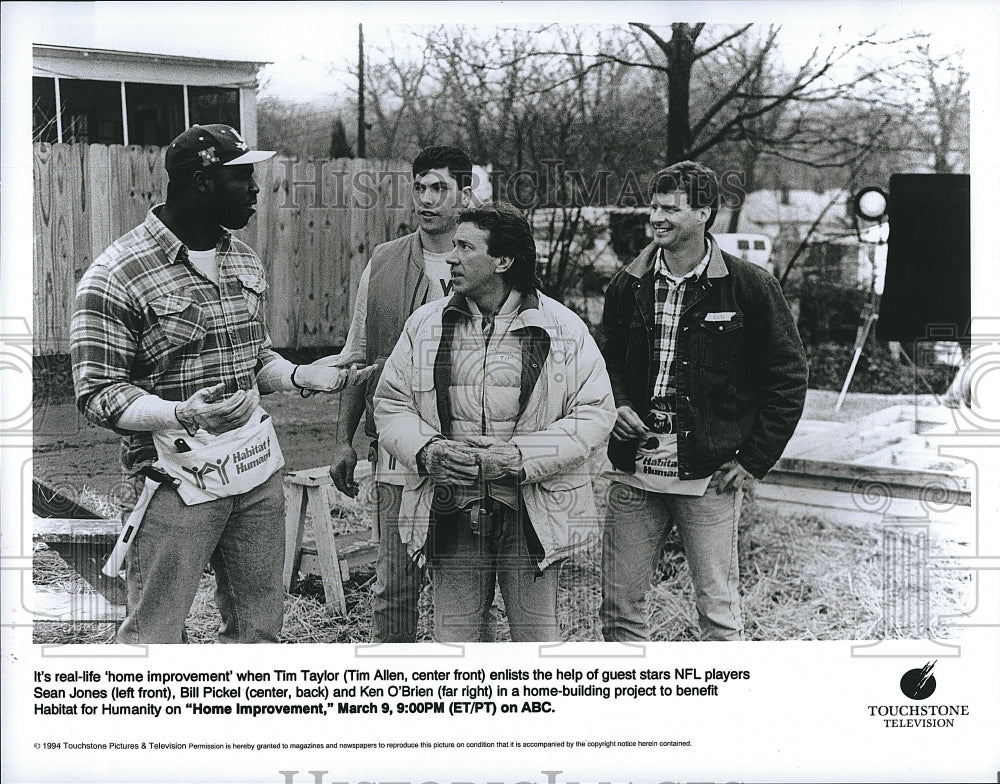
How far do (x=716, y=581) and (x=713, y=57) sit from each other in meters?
2.08

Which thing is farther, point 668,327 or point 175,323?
point 668,327

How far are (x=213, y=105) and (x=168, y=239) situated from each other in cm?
58

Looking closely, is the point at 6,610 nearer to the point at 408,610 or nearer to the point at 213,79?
the point at 408,610

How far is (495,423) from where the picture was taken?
3.94 meters

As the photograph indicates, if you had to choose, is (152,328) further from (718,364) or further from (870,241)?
(870,241)

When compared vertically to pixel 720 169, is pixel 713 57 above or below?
above

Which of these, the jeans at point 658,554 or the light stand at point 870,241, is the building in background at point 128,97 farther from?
the light stand at point 870,241

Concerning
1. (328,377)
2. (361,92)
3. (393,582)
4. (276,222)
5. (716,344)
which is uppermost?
(361,92)

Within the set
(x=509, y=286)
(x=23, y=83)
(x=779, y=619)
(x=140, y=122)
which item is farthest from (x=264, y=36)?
(x=779, y=619)

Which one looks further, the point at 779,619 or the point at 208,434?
the point at 779,619

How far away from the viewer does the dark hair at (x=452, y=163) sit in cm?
413

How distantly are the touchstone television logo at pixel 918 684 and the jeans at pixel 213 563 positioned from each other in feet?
8.19

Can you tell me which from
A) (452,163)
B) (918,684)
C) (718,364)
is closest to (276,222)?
(452,163)

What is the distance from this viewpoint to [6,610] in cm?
412
